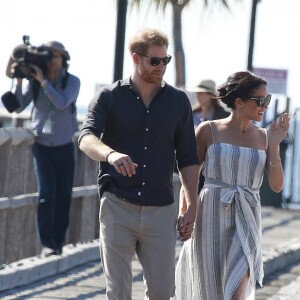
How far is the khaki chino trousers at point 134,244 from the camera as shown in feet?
22.6

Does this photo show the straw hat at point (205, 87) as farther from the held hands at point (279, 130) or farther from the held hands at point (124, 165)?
the held hands at point (124, 165)

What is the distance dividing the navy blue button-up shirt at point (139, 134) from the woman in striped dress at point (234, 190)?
83cm

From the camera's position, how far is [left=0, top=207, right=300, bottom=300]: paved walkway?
10109 millimetres

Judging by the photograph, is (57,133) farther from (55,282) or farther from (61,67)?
(55,282)

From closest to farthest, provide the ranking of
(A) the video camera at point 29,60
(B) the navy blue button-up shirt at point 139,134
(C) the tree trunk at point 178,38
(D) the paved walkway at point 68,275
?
(B) the navy blue button-up shirt at point 139,134, (D) the paved walkway at point 68,275, (A) the video camera at point 29,60, (C) the tree trunk at point 178,38

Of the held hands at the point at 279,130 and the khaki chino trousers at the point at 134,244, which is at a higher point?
the held hands at the point at 279,130

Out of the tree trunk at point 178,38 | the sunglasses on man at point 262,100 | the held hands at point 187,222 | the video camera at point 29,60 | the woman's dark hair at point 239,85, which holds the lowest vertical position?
the tree trunk at point 178,38

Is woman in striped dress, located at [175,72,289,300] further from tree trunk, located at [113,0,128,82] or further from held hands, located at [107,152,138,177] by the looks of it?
tree trunk, located at [113,0,128,82]

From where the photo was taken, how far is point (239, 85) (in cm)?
779

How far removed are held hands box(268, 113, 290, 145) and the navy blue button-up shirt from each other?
3.35 ft

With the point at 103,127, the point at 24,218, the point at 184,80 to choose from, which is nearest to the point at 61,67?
the point at 24,218

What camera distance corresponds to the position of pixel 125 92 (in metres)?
6.94

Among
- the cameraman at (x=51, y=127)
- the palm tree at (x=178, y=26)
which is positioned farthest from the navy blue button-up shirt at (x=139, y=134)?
the palm tree at (x=178, y=26)

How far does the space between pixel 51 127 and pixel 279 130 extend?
12.1ft
